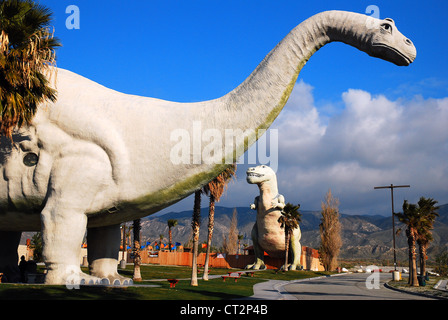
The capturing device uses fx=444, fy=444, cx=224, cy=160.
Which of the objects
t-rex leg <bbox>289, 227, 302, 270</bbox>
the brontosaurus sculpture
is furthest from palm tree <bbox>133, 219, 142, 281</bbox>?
t-rex leg <bbox>289, 227, 302, 270</bbox>

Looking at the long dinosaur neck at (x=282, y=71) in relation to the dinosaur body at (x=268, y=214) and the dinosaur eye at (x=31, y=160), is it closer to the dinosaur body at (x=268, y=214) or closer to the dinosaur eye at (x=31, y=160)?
the dinosaur eye at (x=31, y=160)

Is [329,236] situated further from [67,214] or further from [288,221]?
[67,214]

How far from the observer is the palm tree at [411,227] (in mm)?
28625

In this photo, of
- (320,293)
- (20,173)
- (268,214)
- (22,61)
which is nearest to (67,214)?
(20,173)

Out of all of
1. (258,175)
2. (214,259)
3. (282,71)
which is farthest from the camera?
(214,259)

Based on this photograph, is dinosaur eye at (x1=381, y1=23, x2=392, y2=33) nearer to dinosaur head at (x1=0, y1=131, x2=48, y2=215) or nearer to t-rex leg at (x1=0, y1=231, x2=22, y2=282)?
dinosaur head at (x1=0, y1=131, x2=48, y2=215)

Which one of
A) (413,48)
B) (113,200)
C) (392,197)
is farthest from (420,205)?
(113,200)

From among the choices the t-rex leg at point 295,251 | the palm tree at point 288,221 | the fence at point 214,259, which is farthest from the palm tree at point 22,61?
the fence at point 214,259

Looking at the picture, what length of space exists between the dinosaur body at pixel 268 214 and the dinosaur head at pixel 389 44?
2704 centimetres

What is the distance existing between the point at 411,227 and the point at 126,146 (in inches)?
999

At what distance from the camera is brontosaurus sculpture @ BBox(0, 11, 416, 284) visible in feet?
28.6

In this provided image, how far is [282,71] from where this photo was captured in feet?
29.0
